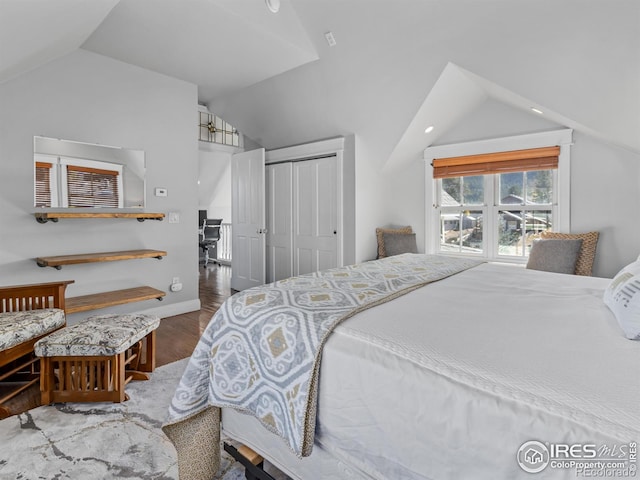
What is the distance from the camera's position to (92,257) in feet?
9.32

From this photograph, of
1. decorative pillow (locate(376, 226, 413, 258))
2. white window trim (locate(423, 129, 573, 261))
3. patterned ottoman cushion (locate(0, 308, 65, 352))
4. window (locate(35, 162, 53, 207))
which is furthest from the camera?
decorative pillow (locate(376, 226, 413, 258))

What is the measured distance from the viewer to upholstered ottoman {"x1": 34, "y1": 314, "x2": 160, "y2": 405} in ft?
6.24

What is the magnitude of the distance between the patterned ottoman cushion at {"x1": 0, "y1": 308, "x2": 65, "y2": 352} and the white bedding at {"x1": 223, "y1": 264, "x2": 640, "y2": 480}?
149 cm

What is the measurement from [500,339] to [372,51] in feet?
9.25

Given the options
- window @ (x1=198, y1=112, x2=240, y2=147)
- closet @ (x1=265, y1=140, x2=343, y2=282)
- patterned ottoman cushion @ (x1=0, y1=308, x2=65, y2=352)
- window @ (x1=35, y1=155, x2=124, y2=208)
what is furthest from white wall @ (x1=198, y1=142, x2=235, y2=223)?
patterned ottoman cushion @ (x1=0, y1=308, x2=65, y2=352)

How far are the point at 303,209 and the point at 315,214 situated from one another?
A: 213mm

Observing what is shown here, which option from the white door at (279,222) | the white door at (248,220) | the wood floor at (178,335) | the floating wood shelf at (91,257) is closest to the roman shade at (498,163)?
the white door at (279,222)

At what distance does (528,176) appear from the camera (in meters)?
3.78

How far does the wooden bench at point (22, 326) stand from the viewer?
1914mm

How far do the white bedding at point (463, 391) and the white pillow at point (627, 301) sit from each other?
0.04 meters

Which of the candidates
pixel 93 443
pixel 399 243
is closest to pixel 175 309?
pixel 93 443

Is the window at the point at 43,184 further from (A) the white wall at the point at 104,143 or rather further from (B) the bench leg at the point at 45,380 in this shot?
(B) the bench leg at the point at 45,380

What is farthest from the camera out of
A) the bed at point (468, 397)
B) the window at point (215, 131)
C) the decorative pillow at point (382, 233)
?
the window at point (215, 131)

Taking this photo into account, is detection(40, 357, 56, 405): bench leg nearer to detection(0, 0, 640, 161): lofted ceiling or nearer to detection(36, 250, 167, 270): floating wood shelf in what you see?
detection(36, 250, 167, 270): floating wood shelf
